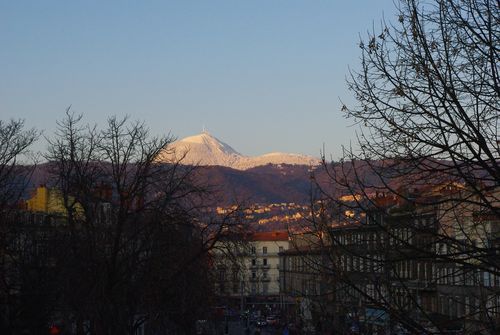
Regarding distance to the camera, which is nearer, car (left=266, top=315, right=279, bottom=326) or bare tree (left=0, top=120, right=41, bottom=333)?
bare tree (left=0, top=120, right=41, bottom=333)

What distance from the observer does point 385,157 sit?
13.1 m

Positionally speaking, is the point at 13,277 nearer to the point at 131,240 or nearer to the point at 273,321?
the point at 131,240

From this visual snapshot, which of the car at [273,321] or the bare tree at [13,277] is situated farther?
the car at [273,321]

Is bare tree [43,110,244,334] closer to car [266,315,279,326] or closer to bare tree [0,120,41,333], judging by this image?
bare tree [0,120,41,333]

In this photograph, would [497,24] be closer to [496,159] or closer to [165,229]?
[496,159]

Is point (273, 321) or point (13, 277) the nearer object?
point (13, 277)

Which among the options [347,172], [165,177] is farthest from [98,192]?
[347,172]

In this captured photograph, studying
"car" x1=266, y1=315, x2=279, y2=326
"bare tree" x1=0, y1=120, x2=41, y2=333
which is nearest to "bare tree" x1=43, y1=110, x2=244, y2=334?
"bare tree" x1=0, y1=120, x2=41, y2=333

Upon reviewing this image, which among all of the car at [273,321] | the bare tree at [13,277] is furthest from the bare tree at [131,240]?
the car at [273,321]

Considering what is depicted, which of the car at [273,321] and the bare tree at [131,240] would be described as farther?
the car at [273,321]

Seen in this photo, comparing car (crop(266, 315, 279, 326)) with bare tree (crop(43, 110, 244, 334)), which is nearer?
bare tree (crop(43, 110, 244, 334))

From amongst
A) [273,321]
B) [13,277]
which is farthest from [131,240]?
[273,321]

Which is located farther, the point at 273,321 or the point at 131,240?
the point at 273,321

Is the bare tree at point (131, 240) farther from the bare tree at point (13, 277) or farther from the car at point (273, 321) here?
the car at point (273, 321)
